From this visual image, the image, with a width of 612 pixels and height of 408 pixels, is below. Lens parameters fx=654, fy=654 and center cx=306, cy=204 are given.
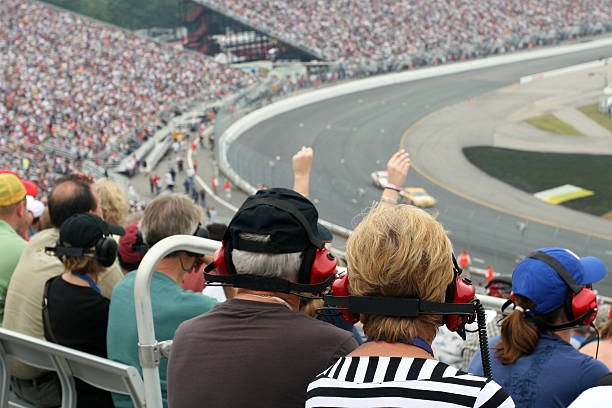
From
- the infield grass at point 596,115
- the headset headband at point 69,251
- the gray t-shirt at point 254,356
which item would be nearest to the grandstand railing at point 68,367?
the headset headband at point 69,251

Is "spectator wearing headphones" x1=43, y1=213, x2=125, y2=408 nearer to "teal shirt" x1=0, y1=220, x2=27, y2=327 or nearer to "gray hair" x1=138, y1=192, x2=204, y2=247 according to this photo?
"gray hair" x1=138, y1=192, x2=204, y2=247

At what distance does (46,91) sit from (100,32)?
1127 centimetres

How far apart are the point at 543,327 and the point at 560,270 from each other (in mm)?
261

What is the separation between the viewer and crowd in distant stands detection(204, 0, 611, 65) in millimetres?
47156

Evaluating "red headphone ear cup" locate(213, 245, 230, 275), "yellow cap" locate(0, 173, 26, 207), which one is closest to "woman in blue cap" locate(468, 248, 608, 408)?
"red headphone ear cup" locate(213, 245, 230, 275)

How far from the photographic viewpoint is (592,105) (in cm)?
3872

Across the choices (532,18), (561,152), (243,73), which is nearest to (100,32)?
(243,73)

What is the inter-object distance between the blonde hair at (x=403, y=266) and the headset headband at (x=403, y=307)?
1.1 inches

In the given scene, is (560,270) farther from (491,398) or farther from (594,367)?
(491,398)

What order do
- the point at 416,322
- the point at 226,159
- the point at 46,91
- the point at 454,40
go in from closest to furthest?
the point at 416,322 → the point at 226,159 → the point at 46,91 → the point at 454,40

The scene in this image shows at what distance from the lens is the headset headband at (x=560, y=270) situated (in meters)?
2.73

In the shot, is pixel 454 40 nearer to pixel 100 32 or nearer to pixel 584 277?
pixel 100 32

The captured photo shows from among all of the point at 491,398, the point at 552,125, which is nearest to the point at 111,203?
the point at 491,398

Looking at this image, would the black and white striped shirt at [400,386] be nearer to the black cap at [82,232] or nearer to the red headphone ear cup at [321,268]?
the red headphone ear cup at [321,268]
